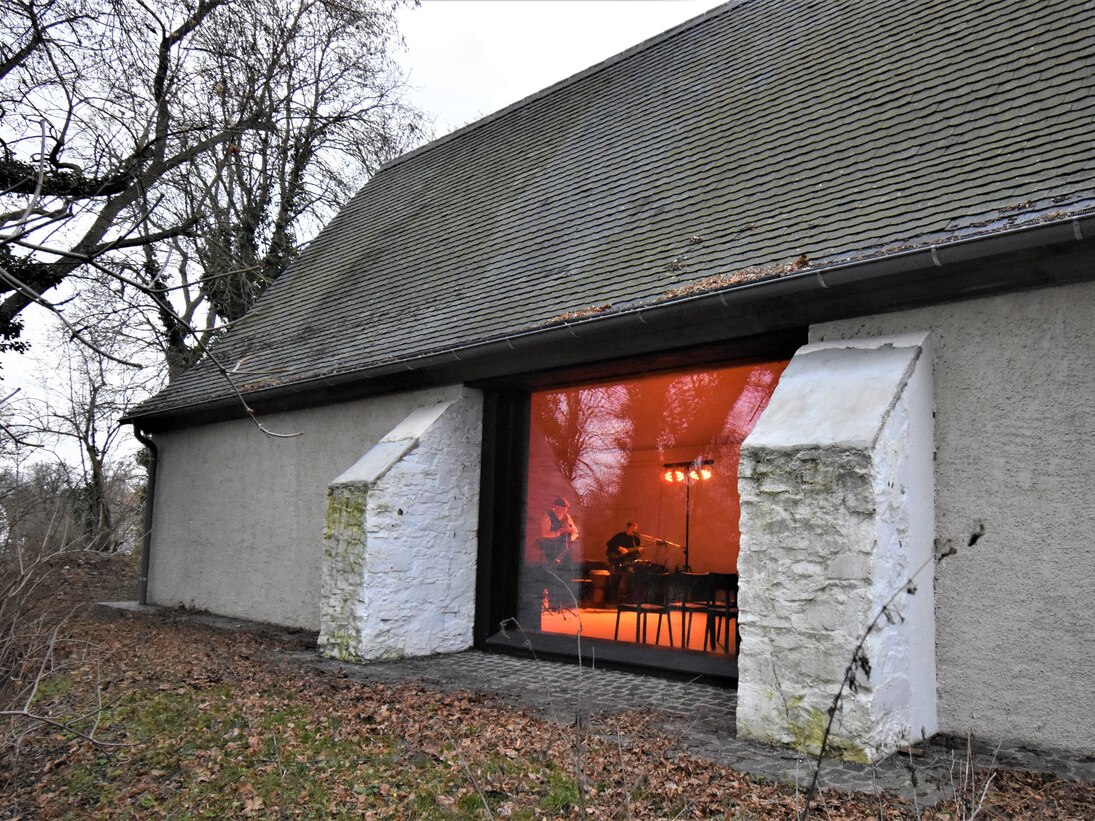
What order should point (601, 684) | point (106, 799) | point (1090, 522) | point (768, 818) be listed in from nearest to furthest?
point (768, 818), point (106, 799), point (1090, 522), point (601, 684)

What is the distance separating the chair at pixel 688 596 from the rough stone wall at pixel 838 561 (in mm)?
2060

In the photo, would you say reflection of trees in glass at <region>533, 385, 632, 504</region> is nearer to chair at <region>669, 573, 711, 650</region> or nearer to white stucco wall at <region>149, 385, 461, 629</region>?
white stucco wall at <region>149, 385, 461, 629</region>

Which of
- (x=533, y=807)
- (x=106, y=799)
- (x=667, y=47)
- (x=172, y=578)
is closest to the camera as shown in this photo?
(x=533, y=807)

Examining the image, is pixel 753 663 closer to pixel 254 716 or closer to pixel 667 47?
pixel 254 716

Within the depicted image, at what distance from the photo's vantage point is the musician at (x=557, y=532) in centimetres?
862

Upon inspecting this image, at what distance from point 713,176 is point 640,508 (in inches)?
128

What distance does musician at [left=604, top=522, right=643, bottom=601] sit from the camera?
8242 mm

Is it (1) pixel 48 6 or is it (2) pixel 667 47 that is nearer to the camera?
(1) pixel 48 6

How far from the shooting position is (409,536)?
8234 millimetres

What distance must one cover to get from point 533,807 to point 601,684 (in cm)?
289

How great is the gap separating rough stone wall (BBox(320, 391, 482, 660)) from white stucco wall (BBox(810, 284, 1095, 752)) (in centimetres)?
462

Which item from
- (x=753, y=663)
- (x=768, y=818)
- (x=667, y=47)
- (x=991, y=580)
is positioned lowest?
(x=768, y=818)

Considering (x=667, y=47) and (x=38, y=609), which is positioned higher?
(x=667, y=47)

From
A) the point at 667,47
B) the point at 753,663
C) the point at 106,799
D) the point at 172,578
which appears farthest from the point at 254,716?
the point at 667,47
